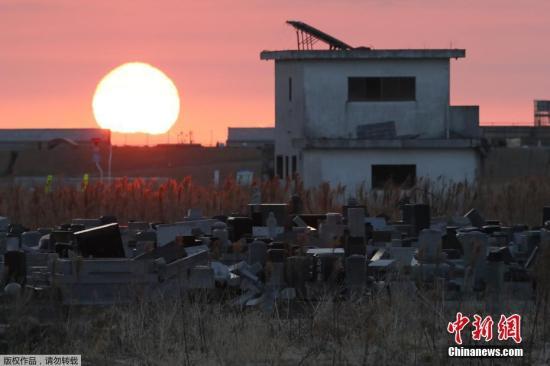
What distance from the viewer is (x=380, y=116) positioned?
126ft

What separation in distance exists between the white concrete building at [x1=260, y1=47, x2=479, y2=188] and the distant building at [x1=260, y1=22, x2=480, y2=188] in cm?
3

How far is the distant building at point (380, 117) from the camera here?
37.9 metres

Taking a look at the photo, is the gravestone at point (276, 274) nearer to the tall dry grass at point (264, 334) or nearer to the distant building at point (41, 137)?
the tall dry grass at point (264, 334)

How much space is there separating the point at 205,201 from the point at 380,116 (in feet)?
50.3

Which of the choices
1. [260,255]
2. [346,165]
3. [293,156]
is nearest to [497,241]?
[260,255]

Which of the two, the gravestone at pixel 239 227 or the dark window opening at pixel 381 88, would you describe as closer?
the gravestone at pixel 239 227

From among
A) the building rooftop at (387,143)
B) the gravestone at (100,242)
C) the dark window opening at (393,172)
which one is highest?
the building rooftop at (387,143)

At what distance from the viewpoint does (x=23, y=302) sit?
38.4 feet

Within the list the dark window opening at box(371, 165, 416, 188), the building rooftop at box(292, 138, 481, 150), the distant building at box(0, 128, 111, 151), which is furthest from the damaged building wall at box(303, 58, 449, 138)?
the distant building at box(0, 128, 111, 151)

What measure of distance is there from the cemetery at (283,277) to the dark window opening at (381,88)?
20442mm

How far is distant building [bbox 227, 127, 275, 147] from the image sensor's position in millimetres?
117500

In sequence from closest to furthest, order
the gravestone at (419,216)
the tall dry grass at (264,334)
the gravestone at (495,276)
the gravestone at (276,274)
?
1. the tall dry grass at (264,334)
2. the gravestone at (495,276)
3. the gravestone at (276,274)
4. the gravestone at (419,216)

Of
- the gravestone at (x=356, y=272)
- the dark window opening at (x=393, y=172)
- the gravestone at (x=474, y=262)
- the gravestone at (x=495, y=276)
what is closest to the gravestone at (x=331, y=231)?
the gravestone at (x=474, y=262)

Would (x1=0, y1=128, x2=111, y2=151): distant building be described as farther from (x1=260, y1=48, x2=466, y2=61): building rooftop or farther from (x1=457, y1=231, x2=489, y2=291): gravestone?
(x1=457, y1=231, x2=489, y2=291): gravestone
